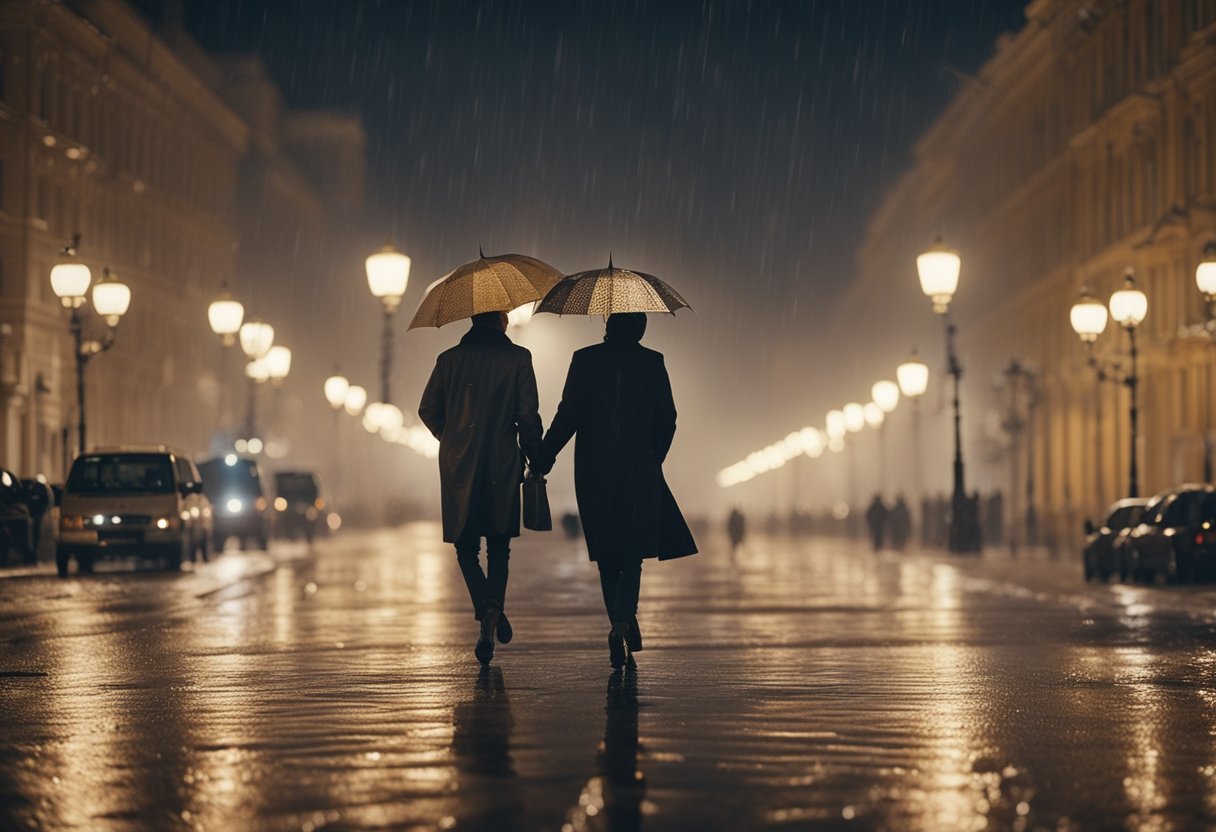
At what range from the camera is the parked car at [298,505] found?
2494 inches

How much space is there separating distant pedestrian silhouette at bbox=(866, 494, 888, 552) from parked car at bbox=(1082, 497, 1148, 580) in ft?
80.1

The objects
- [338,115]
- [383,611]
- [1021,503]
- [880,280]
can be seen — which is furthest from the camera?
[338,115]

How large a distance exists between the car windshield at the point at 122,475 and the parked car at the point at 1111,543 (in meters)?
13.1

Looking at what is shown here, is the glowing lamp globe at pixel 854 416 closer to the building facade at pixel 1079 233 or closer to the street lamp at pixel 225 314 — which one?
the building facade at pixel 1079 233

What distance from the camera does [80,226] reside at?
77375 mm

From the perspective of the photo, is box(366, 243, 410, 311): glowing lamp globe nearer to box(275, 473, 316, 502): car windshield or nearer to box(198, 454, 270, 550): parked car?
box(198, 454, 270, 550): parked car

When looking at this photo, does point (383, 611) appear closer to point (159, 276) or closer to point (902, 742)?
point (902, 742)

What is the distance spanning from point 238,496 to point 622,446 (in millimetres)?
40127

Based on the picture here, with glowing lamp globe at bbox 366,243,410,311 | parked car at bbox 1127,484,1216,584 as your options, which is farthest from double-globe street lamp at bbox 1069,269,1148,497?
glowing lamp globe at bbox 366,243,410,311

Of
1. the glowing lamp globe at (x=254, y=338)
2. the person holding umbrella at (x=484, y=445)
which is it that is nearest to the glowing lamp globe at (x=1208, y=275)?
the glowing lamp globe at (x=254, y=338)

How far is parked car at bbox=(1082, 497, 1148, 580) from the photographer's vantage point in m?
33.3

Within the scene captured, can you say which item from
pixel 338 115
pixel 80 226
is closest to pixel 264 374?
pixel 80 226

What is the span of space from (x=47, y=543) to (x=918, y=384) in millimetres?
18577

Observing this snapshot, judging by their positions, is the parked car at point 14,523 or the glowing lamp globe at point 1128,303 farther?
the glowing lamp globe at point 1128,303
